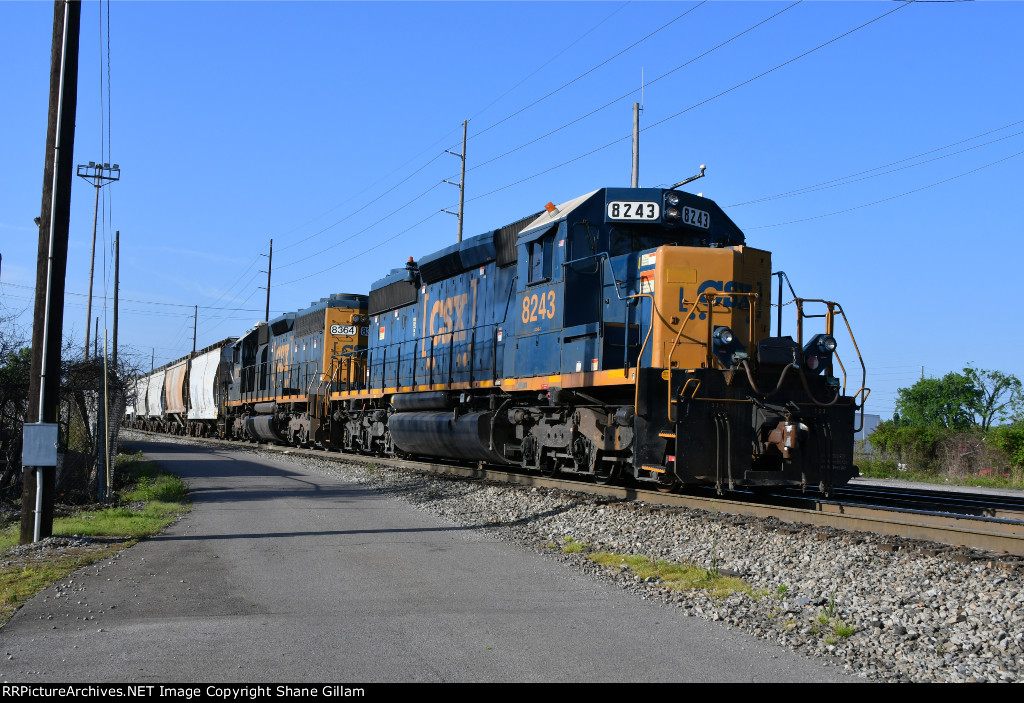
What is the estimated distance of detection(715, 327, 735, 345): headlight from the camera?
926cm

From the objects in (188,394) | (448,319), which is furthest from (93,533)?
(188,394)

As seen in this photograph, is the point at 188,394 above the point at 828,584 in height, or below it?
above

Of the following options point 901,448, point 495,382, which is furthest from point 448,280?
point 901,448

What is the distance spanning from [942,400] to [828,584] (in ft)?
195

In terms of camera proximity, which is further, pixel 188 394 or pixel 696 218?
pixel 188 394

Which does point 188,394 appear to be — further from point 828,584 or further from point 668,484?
point 828,584

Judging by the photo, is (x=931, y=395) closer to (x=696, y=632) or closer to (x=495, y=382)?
(x=495, y=382)

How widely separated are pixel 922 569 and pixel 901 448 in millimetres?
20641

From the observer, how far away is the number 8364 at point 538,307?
11.5 m

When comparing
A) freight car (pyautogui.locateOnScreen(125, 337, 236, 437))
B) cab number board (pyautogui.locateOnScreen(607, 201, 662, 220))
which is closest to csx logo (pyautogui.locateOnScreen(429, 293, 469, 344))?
cab number board (pyautogui.locateOnScreen(607, 201, 662, 220))

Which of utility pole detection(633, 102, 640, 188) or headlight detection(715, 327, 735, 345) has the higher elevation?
utility pole detection(633, 102, 640, 188)

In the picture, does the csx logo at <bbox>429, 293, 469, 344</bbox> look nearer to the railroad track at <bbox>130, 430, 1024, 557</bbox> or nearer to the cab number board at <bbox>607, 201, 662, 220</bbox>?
the railroad track at <bbox>130, 430, 1024, 557</bbox>

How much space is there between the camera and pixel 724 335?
928cm

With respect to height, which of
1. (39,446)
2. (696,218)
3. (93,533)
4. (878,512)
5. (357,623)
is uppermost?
(696,218)
